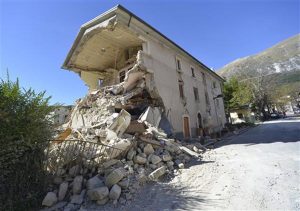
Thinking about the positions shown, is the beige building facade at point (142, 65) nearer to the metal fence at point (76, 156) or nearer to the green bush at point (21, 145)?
the metal fence at point (76, 156)

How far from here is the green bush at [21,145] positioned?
6.52 metres

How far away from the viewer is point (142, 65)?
1512cm

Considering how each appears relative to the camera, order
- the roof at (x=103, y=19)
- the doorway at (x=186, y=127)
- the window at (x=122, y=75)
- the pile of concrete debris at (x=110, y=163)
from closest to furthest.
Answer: the pile of concrete debris at (x=110, y=163) < the roof at (x=103, y=19) < the doorway at (x=186, y=127) < the window at (x=122, y=75)

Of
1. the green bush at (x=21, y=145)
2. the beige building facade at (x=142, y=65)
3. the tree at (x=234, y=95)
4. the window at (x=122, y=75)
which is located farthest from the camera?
the tree at (x=234, y=95)

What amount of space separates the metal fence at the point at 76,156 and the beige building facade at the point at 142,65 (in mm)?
7063

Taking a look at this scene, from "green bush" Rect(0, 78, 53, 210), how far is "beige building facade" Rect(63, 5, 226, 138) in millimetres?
7729

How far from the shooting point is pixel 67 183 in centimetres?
749

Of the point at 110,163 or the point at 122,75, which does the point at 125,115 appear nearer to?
the point at 110,163

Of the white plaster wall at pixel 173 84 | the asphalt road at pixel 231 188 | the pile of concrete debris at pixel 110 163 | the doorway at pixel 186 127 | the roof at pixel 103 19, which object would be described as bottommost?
the asphalt road at pixel 231 188

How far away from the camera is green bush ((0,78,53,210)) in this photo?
6520 mm

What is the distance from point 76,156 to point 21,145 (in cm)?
197

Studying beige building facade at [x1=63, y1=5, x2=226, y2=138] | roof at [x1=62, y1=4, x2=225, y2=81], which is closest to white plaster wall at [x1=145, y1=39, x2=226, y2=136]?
beige building facade at [x1=63, y1=5, x2=226, y2=138]

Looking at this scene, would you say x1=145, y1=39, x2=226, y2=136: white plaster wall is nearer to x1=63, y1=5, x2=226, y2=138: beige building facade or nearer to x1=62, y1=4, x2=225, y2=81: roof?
x1=63, y1=5, x2=226, y2=138: beige building facade

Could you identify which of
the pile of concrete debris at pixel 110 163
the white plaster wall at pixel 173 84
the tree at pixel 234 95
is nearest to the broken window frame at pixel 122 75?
the white plaster wall at pixel 173 84
